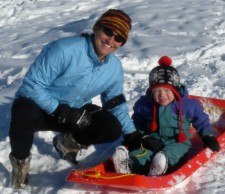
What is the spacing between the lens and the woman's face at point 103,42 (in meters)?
3.56

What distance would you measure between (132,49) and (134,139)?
303 centimetres

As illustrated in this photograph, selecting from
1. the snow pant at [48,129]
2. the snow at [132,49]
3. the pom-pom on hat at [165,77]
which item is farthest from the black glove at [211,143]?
the snow pant at [48,129]

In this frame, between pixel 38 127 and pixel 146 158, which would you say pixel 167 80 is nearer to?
pixel 146 158

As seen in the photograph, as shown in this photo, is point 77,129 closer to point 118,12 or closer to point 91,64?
point 91,64

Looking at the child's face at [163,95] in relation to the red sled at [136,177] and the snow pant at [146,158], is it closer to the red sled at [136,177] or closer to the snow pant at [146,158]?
the snow pant at [146,158]

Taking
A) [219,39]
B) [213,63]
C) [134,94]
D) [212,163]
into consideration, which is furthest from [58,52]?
[219,39]

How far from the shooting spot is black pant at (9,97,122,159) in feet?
11.6

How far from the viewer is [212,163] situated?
398 centimetres

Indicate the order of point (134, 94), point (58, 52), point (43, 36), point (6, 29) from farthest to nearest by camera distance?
point (6, 29)
point (43, 36)
point (134, 94)
point (58, 52)

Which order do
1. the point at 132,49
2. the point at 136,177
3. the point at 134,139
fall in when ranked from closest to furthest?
the point at 136,177
the point at 134,139
the point at 132,49

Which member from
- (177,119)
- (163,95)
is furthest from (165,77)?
(177,119)

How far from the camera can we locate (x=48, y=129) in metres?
3.89

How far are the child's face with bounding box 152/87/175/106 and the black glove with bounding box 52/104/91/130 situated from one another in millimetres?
673

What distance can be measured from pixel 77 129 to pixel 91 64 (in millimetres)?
520
